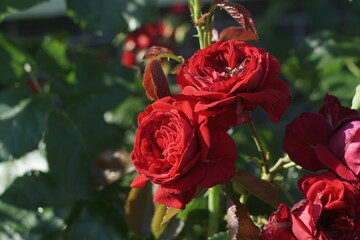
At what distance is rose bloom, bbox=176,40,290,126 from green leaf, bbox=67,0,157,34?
→ 48 cm

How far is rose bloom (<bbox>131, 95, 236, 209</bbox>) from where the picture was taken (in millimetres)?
624

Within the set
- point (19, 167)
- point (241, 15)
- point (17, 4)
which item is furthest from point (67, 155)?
point (241, 15)

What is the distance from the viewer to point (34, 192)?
3.46 feet

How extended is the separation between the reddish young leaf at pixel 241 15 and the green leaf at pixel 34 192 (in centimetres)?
55

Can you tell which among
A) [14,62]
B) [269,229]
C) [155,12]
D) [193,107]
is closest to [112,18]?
[155,12]

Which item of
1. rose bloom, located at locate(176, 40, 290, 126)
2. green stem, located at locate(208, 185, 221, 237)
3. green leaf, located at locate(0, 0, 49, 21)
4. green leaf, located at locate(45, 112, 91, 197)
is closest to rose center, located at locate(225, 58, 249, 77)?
rose bloom, located at locate(176, 40, 290, 126)

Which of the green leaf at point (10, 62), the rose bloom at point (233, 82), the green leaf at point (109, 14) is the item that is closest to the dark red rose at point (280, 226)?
the rose bloom at point (233, 82)

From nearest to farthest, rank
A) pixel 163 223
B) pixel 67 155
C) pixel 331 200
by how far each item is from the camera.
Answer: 1. pixel 331 200
2. pixel 163 223
3. pixel 67 155

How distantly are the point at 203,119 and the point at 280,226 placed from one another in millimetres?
141

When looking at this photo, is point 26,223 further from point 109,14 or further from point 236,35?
point 236,35

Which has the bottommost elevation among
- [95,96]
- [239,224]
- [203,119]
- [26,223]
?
[26,223]

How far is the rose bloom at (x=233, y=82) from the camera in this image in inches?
24.9

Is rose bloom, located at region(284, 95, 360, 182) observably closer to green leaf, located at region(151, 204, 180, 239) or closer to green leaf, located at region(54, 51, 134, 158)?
green leaf, located at region(151, 204, 180, 239)

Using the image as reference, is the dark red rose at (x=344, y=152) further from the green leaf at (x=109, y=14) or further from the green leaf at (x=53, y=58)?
the green leaf at (x=53, y=58)
